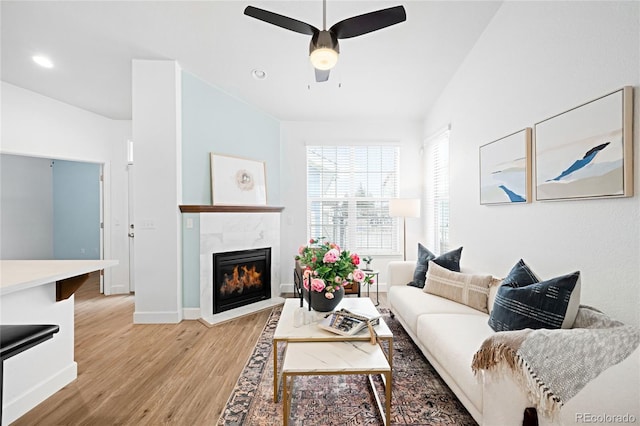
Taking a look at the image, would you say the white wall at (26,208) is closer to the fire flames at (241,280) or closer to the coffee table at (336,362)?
the fire flames at (241,280)

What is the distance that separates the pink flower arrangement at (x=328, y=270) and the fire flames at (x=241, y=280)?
69.8 inches

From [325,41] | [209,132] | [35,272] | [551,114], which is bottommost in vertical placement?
[35,272]

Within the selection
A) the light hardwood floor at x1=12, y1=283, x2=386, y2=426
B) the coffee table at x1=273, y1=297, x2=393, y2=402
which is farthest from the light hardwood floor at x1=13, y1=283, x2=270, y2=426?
the coffee table at x1=273, y1=297, x2=393, y2=402

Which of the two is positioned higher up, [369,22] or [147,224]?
[369,22]

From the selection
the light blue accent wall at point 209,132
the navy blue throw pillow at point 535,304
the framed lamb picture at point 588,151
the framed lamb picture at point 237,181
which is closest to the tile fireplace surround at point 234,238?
the framed lamb picture at point 237,181

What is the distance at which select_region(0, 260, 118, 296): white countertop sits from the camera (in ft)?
4.82

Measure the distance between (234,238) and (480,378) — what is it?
2.96m

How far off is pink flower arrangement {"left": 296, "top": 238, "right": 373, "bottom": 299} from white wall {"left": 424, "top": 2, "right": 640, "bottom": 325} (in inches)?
49.5

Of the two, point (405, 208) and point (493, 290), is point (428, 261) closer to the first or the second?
point (493, 290)

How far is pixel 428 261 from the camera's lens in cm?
315

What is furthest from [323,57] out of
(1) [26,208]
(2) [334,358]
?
(1) [26,208]

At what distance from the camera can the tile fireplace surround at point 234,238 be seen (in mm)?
3424

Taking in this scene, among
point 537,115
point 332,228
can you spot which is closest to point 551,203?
point 537,115

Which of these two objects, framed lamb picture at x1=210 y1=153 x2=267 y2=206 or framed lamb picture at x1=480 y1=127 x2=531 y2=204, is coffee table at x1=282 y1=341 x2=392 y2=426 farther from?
framed lamb picture at x1=210 y1=153 x2=267 y2=206
